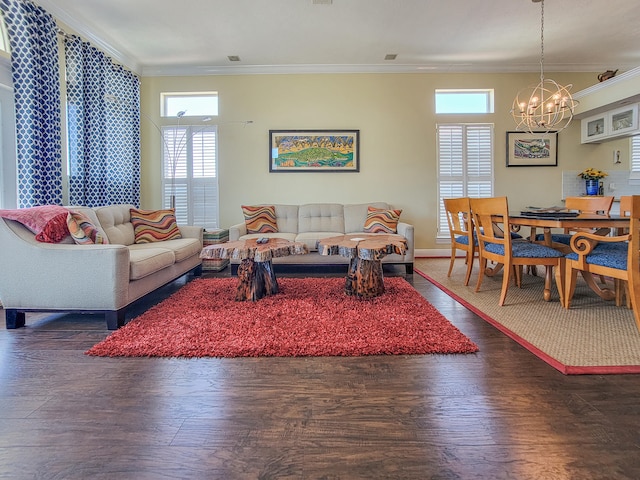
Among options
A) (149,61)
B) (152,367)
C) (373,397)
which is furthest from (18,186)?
(373,397)

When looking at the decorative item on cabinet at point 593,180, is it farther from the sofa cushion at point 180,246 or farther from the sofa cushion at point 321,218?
the sofa cushion at point 180,246

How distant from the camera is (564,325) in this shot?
92.7 inches

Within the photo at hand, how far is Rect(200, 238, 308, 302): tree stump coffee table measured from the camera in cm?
294

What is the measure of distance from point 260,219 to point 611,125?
4990 millimetres

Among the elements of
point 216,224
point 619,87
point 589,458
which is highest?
point 619,87

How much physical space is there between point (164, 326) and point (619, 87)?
231 inches

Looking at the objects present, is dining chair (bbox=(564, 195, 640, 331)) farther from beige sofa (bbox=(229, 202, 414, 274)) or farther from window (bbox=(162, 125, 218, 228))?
window (bbox=(162, 125, 218, 228))

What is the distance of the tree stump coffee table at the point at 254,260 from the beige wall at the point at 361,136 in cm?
239

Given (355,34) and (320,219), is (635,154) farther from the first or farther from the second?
(320,219)

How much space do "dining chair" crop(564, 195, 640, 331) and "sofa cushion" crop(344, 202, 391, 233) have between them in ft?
8.49

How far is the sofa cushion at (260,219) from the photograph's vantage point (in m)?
4.71

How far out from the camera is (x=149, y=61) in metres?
5.05

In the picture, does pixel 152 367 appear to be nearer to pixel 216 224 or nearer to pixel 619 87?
pixel 216 224

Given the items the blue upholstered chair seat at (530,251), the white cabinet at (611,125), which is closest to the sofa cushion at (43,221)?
the blue upholstered chair seat at (530,251)
